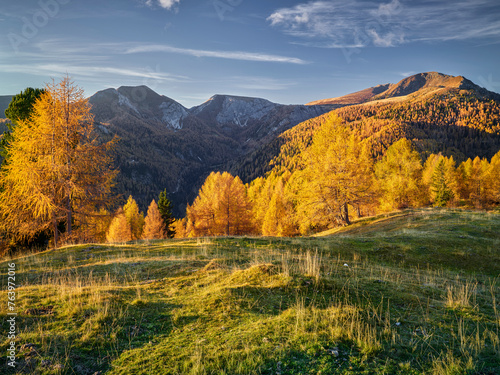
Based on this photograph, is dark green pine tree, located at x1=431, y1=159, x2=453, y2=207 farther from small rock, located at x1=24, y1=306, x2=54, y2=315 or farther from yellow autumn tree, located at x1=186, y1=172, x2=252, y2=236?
small rock, located at x1=24, y1=306, x2=54, y2=315

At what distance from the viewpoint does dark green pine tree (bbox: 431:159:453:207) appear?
46994mm

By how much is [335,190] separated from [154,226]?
3556 centimetres

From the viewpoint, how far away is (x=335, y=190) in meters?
25.2

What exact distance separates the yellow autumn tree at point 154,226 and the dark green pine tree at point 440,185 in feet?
179

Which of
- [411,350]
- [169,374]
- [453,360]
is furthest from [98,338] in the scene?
[453,360]

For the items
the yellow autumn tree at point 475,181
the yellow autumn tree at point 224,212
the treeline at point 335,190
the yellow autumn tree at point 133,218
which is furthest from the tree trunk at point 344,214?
the yellow autumn tree at point 475,181

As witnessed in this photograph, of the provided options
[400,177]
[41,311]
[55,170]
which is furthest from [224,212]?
[41,311]

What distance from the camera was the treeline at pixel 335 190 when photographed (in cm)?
2512

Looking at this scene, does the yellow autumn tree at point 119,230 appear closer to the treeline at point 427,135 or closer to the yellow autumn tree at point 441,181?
the yellow autumn tree at point 441,181

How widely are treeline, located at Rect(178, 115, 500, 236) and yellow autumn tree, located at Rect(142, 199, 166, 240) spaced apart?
6.05 meters

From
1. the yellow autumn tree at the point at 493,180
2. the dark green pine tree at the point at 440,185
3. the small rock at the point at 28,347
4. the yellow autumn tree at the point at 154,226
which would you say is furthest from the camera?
the yellow autumn tree at the point at 493,180

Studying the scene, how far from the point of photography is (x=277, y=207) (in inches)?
1630

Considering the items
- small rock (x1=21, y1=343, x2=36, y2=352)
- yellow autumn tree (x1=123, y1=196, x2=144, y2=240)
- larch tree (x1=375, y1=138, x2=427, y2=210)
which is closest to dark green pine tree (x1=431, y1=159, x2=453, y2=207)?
larch tree (x1=375, y1=138, x2=427, y2=210)

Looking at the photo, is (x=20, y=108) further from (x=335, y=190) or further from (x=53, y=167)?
(x=335, y=190)
